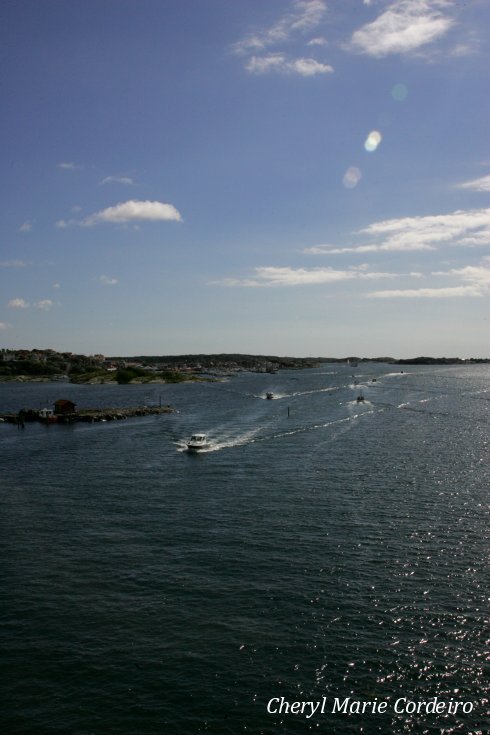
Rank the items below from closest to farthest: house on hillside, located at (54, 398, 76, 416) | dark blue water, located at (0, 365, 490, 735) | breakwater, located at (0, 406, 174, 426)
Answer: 1. dark blue water, located at (0, 365, 490, 735)
2. breakwater, located at (0, 406, 174, 426)
3. house on hillside, located at (54, 398, 76, 416)

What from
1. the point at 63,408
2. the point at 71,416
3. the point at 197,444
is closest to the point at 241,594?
the point at 197,444

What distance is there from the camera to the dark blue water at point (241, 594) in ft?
79.4

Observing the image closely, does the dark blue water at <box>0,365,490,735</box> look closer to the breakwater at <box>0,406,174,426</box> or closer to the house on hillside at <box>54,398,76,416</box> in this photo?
the breakwater at <box>0,406,174,426</box>

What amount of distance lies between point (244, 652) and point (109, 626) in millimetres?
7808

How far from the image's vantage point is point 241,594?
3322 cm

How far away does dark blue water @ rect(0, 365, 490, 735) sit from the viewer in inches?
952

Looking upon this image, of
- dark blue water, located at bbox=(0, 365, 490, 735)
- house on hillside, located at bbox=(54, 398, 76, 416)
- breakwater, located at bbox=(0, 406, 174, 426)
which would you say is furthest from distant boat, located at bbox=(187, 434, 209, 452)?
house on hillside, located at bbox=(54, 398, 76, 416)

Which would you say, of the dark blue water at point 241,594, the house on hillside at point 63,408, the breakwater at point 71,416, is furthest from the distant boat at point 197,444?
the house on hillside at point 63,408

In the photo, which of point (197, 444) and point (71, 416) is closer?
point (197, 444)

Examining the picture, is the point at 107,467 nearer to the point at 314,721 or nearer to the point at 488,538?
the point at 488,538

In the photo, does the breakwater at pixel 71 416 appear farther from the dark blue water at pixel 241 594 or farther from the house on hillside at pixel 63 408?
the dark blue water at pixel 241 594

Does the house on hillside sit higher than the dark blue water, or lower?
higher

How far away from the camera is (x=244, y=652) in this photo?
2742cm

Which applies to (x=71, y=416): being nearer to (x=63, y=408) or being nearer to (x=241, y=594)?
(x=63, y=408)
